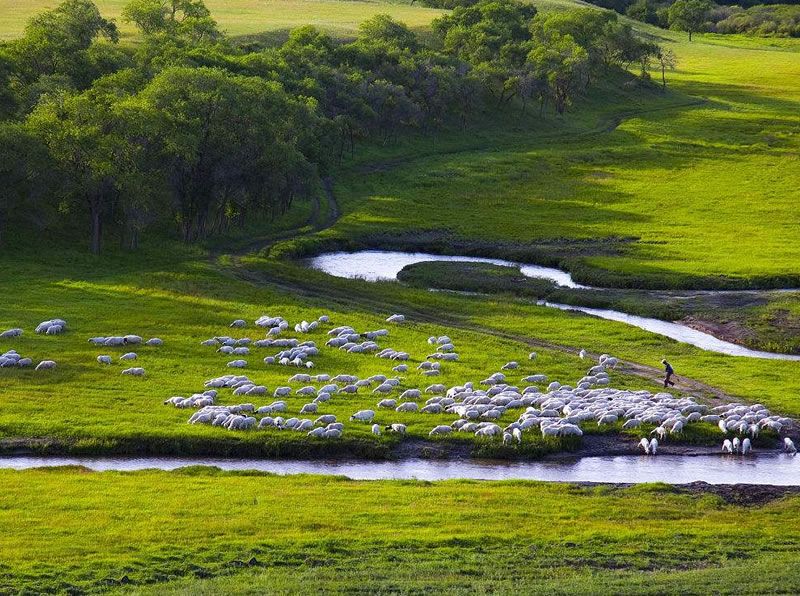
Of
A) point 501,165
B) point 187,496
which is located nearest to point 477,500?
point 187,496

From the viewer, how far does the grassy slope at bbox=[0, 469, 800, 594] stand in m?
31.9

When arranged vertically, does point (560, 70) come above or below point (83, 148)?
above

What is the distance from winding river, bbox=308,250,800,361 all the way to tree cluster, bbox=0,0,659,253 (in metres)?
7.82

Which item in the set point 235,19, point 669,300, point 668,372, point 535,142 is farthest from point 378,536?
point 235,19

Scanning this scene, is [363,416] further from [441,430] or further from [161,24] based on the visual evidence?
[161,24]

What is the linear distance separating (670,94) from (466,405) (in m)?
149

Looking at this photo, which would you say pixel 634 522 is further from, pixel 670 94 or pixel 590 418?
pixel 670 94

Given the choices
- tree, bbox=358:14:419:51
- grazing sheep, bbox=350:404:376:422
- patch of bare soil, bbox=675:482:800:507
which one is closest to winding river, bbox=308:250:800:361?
patch of bare soil, bbox=675:482:800:507

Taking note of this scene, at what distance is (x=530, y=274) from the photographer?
85438 mm

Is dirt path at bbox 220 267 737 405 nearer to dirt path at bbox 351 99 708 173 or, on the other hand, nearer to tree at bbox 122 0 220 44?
dirt path at bbox 351 99 708 173

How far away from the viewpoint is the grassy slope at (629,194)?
302ft

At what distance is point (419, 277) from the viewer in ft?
270

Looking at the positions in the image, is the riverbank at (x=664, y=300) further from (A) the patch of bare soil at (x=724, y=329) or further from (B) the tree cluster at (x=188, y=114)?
(B) the tree cluster at (x=188, y=114)

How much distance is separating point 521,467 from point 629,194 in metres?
75.1
